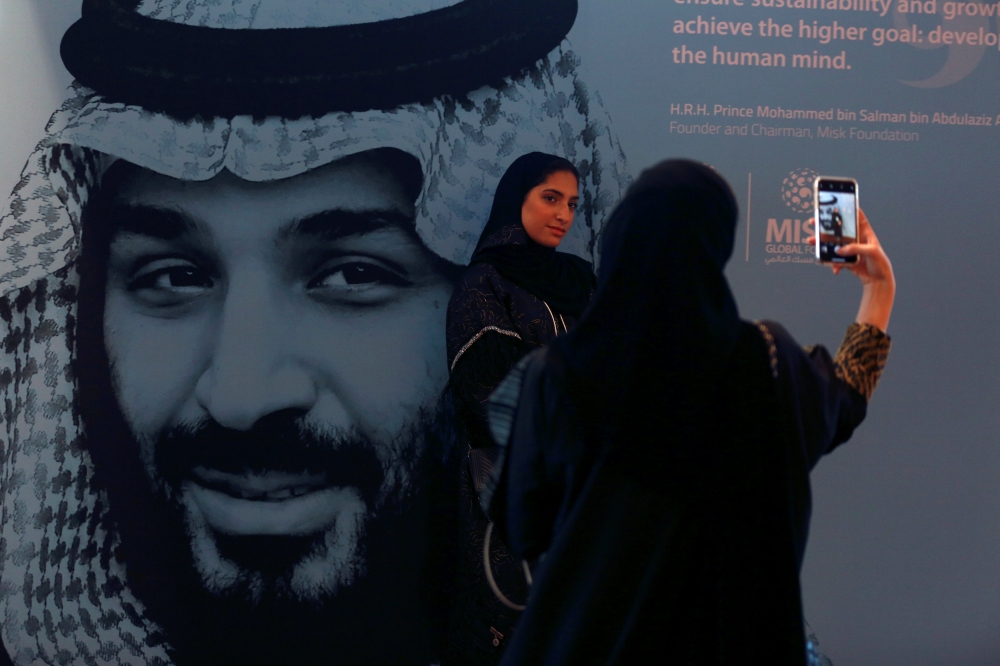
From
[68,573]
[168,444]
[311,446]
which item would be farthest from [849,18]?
[68,573]

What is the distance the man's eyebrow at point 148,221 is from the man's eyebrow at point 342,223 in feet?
1.08

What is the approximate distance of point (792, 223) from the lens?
244 cm

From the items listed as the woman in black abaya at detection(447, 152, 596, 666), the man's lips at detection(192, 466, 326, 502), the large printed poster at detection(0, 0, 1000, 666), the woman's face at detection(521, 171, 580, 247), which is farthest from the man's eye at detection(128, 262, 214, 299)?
A: the woman's face at detection(521, 171, 580, 247)

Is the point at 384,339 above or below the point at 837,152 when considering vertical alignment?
below

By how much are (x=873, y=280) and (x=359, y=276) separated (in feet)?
5.14

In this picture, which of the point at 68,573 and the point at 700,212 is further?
the point at 68,573

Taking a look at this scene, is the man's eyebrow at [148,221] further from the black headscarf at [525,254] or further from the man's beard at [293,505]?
the black headscarf at [525,254]

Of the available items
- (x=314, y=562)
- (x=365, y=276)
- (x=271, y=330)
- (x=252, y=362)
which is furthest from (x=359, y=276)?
(x=314, y=562)

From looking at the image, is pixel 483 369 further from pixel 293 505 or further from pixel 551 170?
pixel 293 505

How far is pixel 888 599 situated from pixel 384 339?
181cm

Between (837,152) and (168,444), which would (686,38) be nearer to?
(837,152)

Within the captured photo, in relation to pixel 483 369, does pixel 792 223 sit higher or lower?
higher

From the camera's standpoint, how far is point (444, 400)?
2.39 meters

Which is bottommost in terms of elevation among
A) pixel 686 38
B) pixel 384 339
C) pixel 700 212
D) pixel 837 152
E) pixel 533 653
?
pixel 533 653
